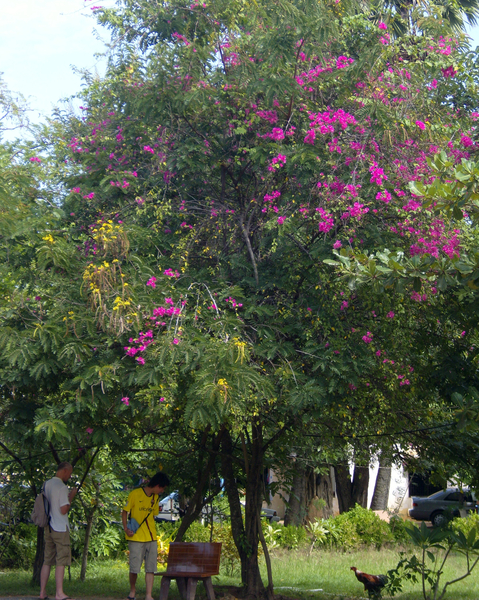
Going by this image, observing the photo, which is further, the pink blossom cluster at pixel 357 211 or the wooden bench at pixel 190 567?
the wooden bench at pixel 190 567

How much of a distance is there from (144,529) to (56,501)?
3.24 feet

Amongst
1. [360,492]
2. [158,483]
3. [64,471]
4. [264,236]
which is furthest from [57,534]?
[360,492]

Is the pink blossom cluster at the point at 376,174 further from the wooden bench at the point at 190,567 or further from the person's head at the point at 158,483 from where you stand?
the wooden bench at the point at 190,567

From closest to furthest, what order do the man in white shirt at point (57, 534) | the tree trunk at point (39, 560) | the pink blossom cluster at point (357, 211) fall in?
the pink blossom cluster at point (357, 211) → the man in white shirt at point (57, 534) → the tree trunk at point (39, 560)

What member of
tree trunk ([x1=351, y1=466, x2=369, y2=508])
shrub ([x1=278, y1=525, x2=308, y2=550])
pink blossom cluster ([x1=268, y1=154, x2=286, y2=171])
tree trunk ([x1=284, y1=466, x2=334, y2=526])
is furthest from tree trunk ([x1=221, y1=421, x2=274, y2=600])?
tree trunk ([x1=351, y1=466, x2=369, y2=508])

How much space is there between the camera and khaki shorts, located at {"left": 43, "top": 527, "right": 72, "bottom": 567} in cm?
702

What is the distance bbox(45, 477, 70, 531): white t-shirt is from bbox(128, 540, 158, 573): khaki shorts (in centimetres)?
76

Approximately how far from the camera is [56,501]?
710cm

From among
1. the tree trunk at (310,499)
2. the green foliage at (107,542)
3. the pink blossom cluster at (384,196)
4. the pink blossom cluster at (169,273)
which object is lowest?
the green foliage at (107,542)

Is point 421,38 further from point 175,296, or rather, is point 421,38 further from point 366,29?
point 175,296

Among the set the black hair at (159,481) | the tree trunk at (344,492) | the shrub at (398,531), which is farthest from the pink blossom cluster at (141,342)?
the tree trunk at (344,492)

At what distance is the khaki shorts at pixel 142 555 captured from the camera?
7.20 m

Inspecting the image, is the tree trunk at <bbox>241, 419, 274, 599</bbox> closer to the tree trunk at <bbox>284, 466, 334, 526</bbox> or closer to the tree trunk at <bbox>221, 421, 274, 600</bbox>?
the tree trunk at <bbox>221, 421, 274, 600</bbox>

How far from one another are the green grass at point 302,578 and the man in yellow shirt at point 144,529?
1.69 meters
